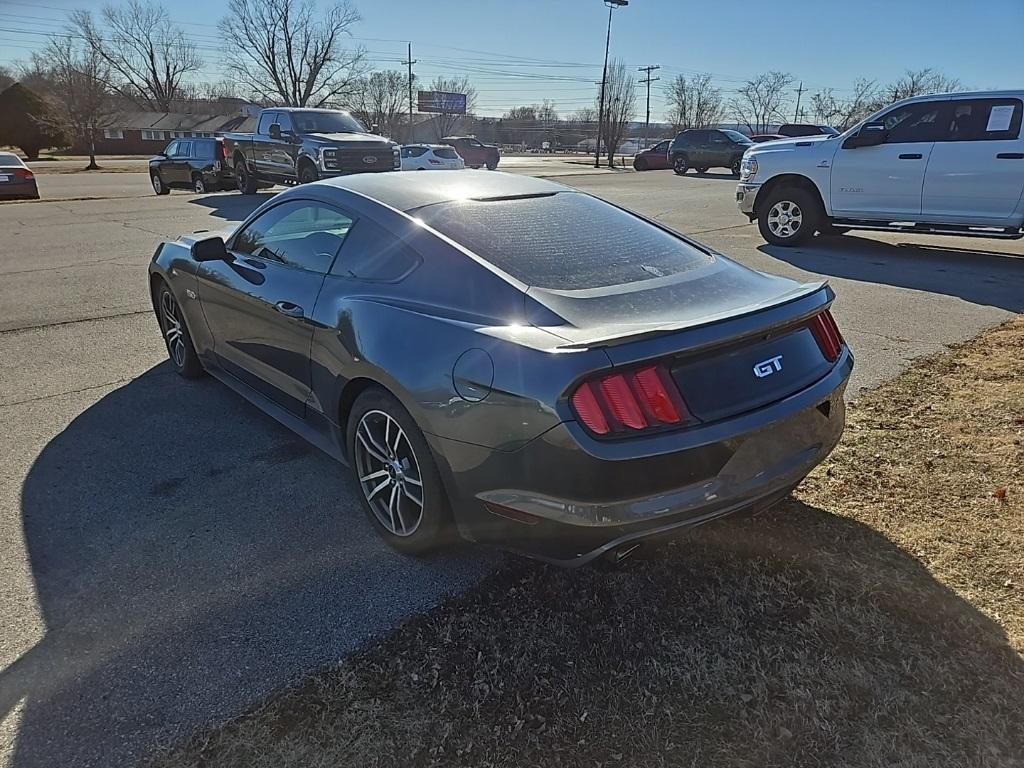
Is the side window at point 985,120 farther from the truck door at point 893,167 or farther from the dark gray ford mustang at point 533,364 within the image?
the dark gray ford mustang at point 533,364

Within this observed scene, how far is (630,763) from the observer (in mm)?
1969

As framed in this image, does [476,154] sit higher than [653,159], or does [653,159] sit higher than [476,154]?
[476,154]

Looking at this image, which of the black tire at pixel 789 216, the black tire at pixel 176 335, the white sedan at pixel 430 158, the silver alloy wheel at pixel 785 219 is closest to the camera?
the black tire at pixel 176 335

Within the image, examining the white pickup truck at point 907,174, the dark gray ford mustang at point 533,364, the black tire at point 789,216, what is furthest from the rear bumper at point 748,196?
the dark gray ford mustang at point 533,364

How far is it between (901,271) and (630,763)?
8.81 meters

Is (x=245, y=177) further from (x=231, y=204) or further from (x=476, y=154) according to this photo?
(x=476, y=154)

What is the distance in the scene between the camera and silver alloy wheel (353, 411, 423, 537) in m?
2.83

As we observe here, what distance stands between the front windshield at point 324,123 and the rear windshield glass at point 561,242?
15.4m

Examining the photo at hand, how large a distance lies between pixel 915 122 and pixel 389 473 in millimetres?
9378

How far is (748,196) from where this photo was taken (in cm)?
1069

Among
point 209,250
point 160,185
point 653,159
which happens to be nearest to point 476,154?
point 653,159

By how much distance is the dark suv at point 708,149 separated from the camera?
29719 millimetres

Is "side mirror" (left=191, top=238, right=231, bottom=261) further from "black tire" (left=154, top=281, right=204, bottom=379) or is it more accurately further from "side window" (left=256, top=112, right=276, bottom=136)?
"side window" (left=256, top=112, right=276, bottom=136)

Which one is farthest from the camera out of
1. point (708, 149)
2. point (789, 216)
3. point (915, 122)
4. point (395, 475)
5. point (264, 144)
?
point (708, 149)
